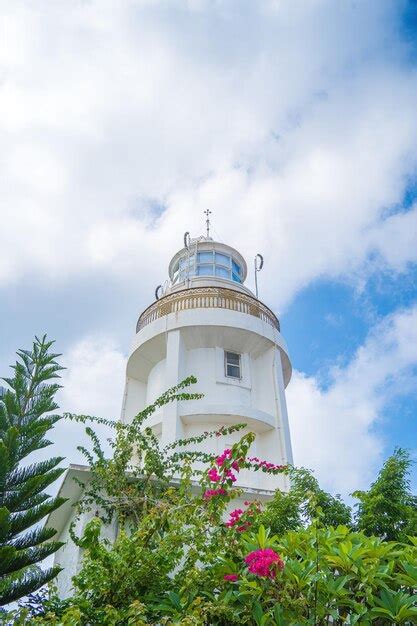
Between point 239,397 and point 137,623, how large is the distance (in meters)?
11.0

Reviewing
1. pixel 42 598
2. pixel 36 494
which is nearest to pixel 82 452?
pixel 36 494

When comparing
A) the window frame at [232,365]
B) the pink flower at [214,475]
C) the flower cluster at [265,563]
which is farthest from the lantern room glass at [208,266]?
the flower cluster at [265,563]

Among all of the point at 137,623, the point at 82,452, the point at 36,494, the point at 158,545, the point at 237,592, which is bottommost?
the point at 137,623

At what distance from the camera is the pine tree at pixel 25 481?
7242 millimetres

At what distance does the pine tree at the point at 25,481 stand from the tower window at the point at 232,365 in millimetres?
7504

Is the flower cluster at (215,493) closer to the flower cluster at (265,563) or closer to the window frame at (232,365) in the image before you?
the flower cluster at (265,563)

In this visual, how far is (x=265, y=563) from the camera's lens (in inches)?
173

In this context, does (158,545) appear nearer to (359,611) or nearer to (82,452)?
(359,611)

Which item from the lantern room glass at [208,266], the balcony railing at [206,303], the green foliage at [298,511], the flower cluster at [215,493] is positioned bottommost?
the flower cluster at [215,493]

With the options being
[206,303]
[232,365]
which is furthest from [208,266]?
[232,365]

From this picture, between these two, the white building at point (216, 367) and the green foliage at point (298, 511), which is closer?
the green foliage at point (298, 511)

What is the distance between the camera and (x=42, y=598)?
7.39 meters

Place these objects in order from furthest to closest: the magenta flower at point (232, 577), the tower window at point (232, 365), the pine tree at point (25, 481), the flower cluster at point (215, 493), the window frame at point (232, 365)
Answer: the tower window at point (232, 365) → the window frame at point (232, 365) → the pine tree at point (25, 481) → the flower cluster at point (215, 493) → the magenta flower at point (232, 577)

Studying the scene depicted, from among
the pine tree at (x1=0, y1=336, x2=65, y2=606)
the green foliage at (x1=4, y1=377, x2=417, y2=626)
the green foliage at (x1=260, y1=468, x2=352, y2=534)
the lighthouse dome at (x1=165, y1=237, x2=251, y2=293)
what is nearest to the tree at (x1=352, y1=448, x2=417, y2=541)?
the green foliage at (x1=260, y1=468, x2=352, y2=534)
